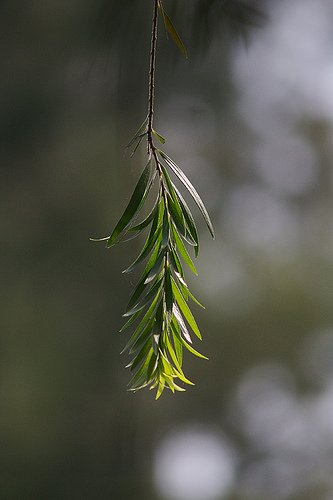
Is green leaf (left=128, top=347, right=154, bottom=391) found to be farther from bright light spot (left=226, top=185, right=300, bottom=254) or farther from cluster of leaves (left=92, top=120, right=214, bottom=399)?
bright light spot (left=226, top=185, right=300, bottom=254)

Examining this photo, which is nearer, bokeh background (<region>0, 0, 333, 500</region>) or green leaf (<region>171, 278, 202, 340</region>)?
green leaf (<region>171, 278, 202, 340</region>)

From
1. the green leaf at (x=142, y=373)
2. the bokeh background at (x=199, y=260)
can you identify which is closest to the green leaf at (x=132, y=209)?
the green leaf at (x=142, y=373)

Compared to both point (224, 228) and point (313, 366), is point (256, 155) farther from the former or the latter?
point (313, 366)

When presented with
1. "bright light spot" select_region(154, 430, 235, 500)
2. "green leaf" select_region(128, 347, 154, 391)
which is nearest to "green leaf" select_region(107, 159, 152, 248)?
"green leaf" select_region(128, 347, 154, 391)

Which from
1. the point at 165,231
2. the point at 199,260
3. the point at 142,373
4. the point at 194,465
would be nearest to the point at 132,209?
the point at 165,231

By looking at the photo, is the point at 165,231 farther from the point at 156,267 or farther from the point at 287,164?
the point at 287,164

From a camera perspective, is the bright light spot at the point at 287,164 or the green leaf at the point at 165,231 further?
the bright light spot at the point at 287,164

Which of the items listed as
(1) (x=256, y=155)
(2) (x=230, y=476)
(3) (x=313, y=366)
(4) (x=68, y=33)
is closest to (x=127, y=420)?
(2) (x=230, y=476)

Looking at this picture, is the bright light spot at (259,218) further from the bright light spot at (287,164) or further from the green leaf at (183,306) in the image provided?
the green leaf at (183,306)
